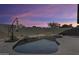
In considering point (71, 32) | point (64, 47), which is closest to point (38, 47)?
point (64, 47)

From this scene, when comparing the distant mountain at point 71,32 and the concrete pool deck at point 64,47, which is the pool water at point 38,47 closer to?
the concrete pool deck at point 64,47

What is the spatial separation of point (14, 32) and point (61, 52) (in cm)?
67

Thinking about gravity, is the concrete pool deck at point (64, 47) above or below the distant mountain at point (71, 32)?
below

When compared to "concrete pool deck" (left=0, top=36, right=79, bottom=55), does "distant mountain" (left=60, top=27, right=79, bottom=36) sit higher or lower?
higher

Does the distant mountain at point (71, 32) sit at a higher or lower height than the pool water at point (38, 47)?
higher

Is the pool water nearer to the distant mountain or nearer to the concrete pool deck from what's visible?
the concrete pool deck

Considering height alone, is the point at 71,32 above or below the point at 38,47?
above

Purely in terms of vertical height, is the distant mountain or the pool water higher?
the distant mountain

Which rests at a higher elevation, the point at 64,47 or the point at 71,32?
the point at 71,32

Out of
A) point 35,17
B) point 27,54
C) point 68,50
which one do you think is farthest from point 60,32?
point 27,54

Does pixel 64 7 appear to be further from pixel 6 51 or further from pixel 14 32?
pixel 6 51

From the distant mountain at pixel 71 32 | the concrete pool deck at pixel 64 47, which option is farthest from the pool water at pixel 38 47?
the distant mountain at pixel 71 32

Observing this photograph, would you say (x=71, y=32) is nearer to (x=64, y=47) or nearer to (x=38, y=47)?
Answer: (x=64, y=47)

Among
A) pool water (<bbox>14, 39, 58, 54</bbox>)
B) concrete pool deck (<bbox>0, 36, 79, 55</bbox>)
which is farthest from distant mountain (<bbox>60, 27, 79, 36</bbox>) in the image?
pool water (<bbox>14, 39, 58, 54</bbox>)
